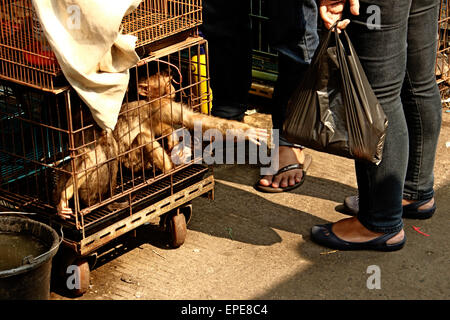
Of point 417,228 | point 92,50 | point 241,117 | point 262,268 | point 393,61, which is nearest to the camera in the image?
point 92,50

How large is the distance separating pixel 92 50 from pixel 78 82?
0.48 feet

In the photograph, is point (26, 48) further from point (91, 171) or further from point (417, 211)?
point (417, 211)

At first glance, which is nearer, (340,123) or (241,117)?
(340,123)

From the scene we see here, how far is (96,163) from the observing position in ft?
11.7

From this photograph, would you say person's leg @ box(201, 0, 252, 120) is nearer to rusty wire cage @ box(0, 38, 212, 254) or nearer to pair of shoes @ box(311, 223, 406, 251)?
rusty wire cage @ box(0, 38, 212, 254)

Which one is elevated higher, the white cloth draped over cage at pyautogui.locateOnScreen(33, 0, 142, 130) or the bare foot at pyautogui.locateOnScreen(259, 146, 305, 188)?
the white cloth draped over cage at pyautogui.locateOnScreen(33, 0, 142, 130)

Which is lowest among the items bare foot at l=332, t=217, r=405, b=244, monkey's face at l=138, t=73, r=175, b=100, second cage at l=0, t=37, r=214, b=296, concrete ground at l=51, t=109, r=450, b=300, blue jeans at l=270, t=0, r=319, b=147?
concrete ground at l=51, t=109, r=450, b=300

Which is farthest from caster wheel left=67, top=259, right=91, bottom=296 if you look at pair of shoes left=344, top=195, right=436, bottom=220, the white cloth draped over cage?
pair of shoes left=344, top=195, right=436, bottom=220

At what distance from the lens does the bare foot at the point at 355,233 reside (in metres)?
3.96

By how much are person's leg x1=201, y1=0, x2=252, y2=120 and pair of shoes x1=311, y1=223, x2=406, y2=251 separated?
1.29 metres

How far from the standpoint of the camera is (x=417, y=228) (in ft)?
13.8

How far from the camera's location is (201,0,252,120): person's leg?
493 cm
